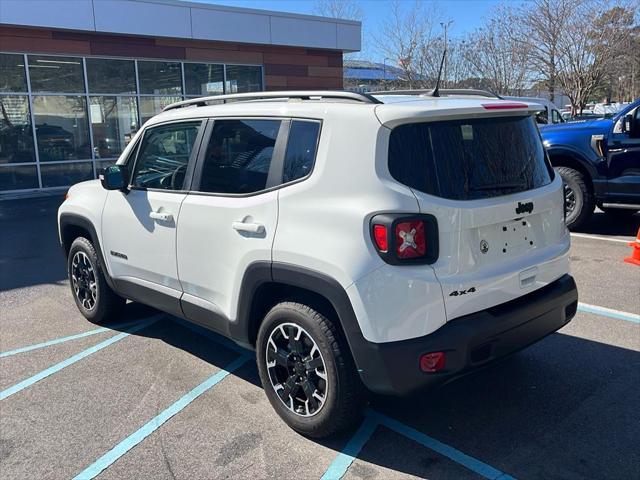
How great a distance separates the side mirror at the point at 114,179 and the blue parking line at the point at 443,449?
2428 millimetres

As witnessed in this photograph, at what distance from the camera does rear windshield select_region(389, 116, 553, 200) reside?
286 centimetres

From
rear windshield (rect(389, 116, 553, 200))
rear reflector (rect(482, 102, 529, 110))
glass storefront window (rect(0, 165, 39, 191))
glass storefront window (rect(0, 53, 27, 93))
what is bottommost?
glass storefront window (rect(0, 165, 39, 191))

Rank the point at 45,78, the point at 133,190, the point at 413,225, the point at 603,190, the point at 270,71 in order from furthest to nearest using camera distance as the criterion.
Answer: the point at 270,71, the point at 45,78, the point at 603,190, the point at 133,190, the point at 413,225

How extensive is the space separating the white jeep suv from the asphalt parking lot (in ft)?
0.97

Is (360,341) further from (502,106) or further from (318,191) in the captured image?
(502,106)

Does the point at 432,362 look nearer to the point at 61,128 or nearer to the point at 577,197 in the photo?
the point at 577,197

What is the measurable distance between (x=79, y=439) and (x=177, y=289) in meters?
1.11

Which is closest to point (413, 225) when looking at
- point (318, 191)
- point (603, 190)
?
point (318, 191)

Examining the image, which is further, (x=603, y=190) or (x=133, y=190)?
(x=603, y=190)

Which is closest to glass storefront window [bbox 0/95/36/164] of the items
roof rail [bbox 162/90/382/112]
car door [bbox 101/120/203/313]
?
car door [bbox 101/120/203/313]

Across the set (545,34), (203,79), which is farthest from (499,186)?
(545,34)

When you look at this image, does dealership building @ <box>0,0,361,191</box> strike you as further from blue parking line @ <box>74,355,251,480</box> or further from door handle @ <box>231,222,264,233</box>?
door handle @ <box>231,222,264,233</box>

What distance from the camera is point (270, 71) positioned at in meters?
18.1

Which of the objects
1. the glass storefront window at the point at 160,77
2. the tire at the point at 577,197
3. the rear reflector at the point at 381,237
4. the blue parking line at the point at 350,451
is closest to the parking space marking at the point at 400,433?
the blue parking line at the point at 350,451
